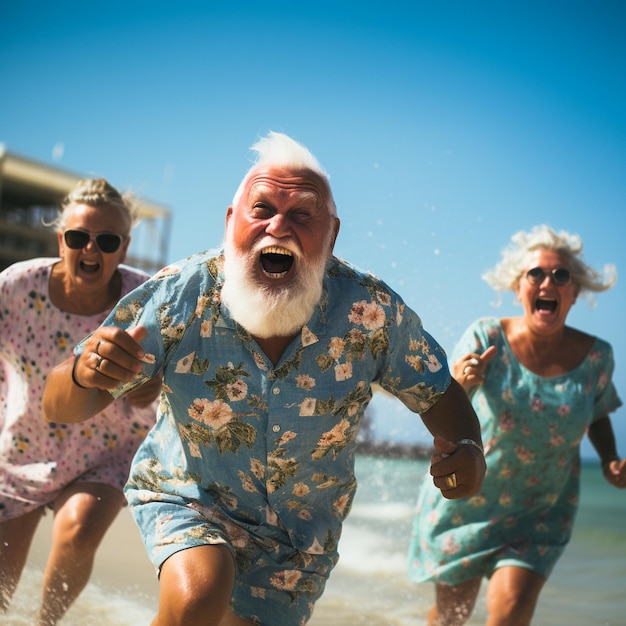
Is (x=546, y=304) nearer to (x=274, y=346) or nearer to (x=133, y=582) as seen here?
(x=274, y=346)

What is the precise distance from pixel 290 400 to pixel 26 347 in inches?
80.4

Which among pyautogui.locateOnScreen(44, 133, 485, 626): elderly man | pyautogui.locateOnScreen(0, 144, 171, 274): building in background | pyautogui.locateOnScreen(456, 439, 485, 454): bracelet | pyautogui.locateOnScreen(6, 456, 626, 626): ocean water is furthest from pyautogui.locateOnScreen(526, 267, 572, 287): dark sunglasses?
pyautogui.locateOnScreen(0, 144, 171, 274): building in background

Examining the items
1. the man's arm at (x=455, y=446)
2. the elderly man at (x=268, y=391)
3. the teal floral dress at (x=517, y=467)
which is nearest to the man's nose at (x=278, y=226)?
the elderly man at (x=268, y=391)

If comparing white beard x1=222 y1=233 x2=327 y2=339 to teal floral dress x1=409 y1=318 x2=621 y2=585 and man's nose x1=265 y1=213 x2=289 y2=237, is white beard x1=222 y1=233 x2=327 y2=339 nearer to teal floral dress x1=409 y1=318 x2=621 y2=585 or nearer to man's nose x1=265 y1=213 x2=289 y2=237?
man's nose x1=265 y1=213 x2=289 y2=237

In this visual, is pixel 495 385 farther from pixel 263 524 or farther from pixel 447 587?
pixel 263 524

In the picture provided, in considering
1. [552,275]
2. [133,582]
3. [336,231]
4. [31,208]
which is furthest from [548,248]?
[31,208]

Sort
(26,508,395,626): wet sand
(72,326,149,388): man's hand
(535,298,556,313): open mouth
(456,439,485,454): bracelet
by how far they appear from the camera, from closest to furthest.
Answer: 1. (72,326,149,388): man's hand
2. (456,439,485,454): bracelet
3. (535,298,556,313): open mouth
4. (26,508,395,626): wet sand

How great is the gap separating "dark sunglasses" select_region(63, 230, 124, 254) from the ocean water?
1.94 m

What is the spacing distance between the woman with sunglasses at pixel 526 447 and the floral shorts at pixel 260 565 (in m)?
1.71

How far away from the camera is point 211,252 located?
3518 mm

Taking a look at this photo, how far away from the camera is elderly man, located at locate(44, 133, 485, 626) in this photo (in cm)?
317

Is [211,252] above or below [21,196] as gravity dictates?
below

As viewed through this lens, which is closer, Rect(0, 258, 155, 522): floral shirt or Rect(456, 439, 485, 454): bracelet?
Rect(456, 439, 485, 454): bracelet

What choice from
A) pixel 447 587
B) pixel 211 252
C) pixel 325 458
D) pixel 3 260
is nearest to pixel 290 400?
pixel 325 458
